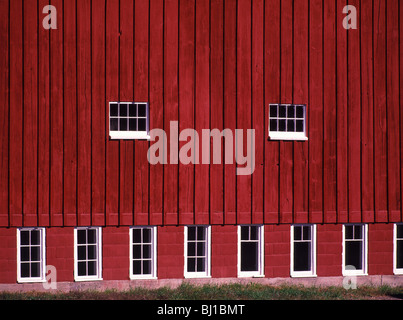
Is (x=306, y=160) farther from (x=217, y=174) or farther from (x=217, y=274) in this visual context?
(x=217, y=274)

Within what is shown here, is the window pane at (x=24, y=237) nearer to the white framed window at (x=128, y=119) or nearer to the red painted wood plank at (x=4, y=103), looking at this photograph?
the red painted wood plank at (x=4, y=103)

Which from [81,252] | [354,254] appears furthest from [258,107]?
[81,252]

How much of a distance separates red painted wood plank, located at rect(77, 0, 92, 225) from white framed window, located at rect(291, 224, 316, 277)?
692cm

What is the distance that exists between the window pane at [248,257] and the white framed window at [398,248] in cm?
485

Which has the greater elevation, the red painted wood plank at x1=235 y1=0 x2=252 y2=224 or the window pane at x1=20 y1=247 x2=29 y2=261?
the red painted wood plank at x1=235 y1=0 x2=252 y2=224

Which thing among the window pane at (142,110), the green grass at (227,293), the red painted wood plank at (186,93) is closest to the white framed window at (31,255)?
the green grass at (227,293)

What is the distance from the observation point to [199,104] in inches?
891

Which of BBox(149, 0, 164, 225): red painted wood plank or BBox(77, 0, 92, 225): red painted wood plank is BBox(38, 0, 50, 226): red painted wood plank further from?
BBox(149, 0, 164, 225): red painted wood plank

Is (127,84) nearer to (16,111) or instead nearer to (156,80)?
(156,80)

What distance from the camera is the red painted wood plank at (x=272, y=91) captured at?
22953mm

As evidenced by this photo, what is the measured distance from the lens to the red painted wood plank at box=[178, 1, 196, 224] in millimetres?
22484

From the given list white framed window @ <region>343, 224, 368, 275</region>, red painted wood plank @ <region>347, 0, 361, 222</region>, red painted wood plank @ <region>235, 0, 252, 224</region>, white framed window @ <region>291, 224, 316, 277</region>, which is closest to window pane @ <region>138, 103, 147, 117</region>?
red painted wood plank @ <region>235, 0, 252, 224</region>

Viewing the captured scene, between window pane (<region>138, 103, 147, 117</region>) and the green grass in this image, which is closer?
the green grass

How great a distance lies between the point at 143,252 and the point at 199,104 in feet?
16.9
